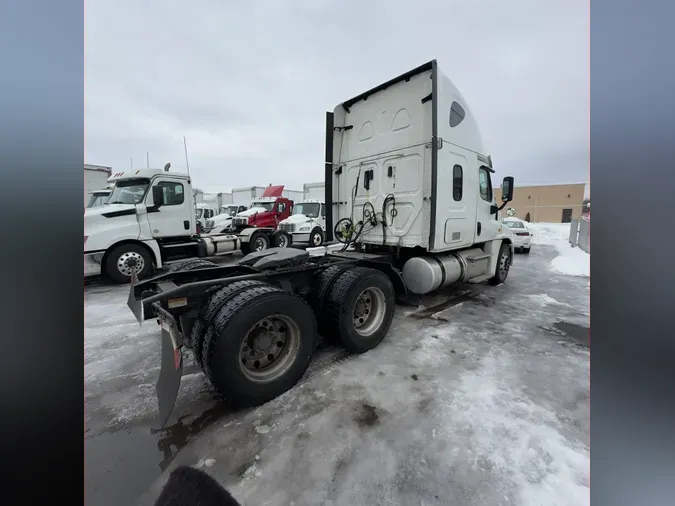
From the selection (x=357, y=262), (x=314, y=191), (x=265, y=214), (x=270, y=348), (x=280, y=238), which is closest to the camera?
(x=270, y=348)

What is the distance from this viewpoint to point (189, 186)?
910cm

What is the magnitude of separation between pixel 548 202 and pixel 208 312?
55274mm

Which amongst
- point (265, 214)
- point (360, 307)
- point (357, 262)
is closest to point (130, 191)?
point (357, 262)

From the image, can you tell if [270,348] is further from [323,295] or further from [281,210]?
[281,210]

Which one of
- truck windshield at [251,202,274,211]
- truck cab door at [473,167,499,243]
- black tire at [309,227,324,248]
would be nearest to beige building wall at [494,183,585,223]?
black tire at [309,227,324,248]

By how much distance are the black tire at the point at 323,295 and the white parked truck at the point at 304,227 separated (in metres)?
9.73

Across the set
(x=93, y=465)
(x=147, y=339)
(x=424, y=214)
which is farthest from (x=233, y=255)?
(x=93, y=465)

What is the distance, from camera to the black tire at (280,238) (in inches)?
526

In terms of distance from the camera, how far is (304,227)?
47.8 feet
